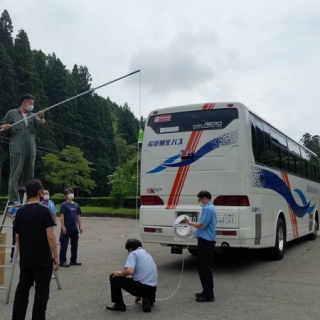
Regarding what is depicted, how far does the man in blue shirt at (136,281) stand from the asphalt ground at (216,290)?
0.53 ft

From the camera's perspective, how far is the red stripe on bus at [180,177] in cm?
974

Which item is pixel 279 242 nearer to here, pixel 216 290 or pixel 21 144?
pixel 216 290

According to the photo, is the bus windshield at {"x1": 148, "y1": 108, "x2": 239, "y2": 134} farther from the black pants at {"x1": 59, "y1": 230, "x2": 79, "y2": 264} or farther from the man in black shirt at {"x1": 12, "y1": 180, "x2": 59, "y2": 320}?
the man in black shirt at {"x1": 12, "y1": 180, "x2": 59, "y2": 320}

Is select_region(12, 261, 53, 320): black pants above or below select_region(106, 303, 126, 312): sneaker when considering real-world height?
above

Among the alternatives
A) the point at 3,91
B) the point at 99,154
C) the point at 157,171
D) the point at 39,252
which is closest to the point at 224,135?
the point at 157,171

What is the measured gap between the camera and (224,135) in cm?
948

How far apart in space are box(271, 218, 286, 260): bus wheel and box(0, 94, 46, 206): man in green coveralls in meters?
6.54

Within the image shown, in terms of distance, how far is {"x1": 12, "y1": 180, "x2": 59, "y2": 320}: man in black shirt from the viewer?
491cm

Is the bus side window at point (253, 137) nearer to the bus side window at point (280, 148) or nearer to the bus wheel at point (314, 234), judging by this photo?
the bus side window at point (280, 148)

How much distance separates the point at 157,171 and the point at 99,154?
6306 centimetres

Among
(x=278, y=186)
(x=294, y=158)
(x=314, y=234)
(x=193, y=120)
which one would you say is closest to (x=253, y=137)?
(x=193, y=120)

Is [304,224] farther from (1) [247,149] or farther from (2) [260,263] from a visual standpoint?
(1) [247,149]

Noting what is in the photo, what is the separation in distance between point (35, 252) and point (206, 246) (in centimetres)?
293

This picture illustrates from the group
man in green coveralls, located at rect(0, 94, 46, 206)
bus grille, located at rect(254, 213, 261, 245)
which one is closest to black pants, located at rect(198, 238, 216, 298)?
bus grille, located at rect(254, 213, 261, 245)
